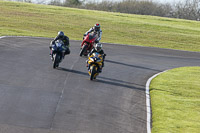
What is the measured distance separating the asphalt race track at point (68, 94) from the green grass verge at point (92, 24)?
15327 millimetres

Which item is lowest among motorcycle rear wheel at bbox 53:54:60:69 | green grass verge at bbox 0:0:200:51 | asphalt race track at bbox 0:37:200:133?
green grass verge at bbox 0:0:200:51

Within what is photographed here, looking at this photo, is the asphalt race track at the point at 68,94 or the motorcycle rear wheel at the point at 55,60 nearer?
the asphalt race track at the point at 68,94

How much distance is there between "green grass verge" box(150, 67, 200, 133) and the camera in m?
12.2

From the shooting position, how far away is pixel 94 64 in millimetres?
17547

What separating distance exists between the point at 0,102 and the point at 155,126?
477 cm

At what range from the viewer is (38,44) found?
1041 inches

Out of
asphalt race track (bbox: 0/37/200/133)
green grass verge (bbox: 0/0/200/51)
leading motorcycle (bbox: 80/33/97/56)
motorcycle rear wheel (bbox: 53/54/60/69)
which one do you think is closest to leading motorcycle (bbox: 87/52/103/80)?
asphalt race track (bbox: 0/37/200/133)

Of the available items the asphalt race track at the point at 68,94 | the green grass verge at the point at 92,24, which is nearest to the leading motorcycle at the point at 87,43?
the asphalt race track at the point at 68,94

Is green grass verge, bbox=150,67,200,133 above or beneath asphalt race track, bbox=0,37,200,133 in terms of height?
beneath

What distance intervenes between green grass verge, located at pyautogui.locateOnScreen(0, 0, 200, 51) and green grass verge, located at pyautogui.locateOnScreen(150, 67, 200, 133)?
55.8 ft

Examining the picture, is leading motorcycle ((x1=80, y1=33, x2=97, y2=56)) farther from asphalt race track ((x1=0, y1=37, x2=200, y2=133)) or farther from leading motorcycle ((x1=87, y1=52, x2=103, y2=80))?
leading motorcycle ((x1=87, y1=52, x2=103, y2=80))

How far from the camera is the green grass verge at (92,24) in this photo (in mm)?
40344

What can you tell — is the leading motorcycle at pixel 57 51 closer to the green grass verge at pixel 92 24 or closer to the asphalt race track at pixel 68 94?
the asphalt race track at pixel 68 94

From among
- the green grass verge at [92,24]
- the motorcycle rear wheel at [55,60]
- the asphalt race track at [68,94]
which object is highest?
the motorcycle rear wheel at [55,60]
